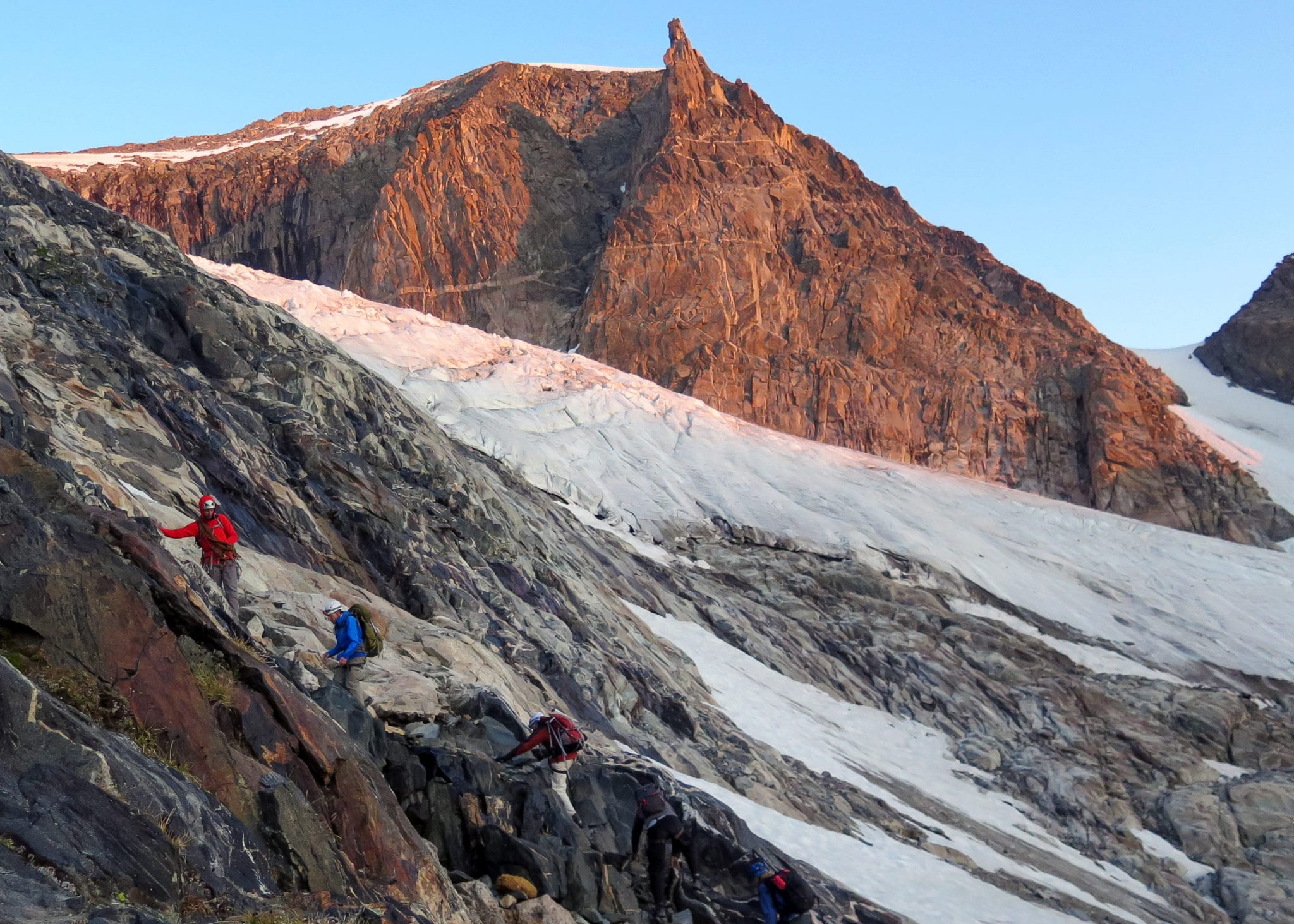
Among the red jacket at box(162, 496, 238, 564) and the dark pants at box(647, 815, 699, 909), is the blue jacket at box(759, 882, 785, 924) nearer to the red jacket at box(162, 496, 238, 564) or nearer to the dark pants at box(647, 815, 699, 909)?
the dark pants at box(647, 815, 699, 909)

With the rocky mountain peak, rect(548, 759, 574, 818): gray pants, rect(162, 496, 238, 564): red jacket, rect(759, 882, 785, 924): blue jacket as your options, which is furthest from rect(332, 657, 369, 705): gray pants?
the rocky mountain peak

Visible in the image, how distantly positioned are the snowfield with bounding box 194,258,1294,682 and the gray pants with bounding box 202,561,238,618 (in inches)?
1232

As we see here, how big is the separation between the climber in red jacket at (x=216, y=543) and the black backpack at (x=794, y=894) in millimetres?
6255

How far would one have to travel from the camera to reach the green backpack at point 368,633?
37.1ft

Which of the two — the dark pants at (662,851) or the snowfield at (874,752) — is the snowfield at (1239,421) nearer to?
the snowfield at (874,752)

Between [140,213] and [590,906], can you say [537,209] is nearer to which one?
[140,213]

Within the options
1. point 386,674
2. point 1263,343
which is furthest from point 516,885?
point 1263,343

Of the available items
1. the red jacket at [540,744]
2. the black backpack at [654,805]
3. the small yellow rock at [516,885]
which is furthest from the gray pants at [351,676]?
the black backpack at [654,805]

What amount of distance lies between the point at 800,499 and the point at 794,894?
3939 cm

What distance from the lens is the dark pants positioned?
37.7 ft

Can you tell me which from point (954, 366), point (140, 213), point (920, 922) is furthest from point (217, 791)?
point (140, 213)

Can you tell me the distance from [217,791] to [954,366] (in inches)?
2989

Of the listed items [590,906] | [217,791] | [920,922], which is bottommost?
[920,922]

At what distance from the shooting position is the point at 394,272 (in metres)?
86.2
